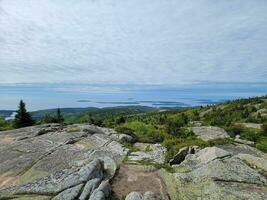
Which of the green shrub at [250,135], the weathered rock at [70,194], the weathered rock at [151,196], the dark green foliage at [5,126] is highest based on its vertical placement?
the weathered rock at [70,194]


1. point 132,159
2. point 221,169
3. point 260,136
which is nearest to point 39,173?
point 132,159

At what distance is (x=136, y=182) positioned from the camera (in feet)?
51.1

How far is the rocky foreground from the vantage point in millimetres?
13141

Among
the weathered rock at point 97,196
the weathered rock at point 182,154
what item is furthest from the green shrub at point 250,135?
the weathered rock at point 97,196

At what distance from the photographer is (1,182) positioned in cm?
1623

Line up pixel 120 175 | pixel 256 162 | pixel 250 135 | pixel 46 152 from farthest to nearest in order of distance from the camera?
pixel 250 135 → pixel 46 152 → pixel 256 162 → pixel 120 175

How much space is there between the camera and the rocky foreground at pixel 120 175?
1314 cm

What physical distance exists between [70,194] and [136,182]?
13.8 ft

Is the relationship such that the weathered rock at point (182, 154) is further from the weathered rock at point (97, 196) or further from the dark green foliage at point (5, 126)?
the dark green foliage at point (5, 126)

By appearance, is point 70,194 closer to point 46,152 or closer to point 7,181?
point 7,181

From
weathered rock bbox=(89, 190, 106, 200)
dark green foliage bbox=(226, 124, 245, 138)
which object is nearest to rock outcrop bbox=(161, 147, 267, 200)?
weathered rock bbox=(89, 190, 106, 200)

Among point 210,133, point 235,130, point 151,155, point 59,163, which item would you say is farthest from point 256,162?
point 235,130

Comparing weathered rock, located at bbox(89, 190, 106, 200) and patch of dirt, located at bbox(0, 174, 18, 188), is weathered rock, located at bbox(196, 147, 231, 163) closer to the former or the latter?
weathered rock, located at bbox(89, 190, 106, 200)

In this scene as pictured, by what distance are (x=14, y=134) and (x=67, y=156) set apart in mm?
12650
